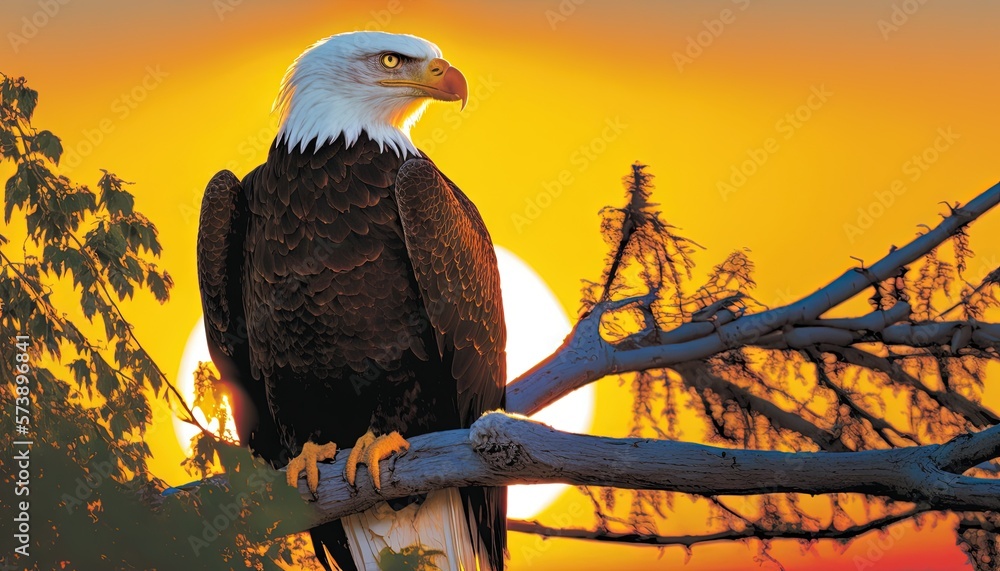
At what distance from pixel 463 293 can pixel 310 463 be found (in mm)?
868

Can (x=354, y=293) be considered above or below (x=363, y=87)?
below

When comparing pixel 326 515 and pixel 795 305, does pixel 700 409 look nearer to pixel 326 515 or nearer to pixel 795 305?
pixel 795 305

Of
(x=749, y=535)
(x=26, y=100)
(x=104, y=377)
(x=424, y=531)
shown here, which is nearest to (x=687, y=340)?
(x=749, y=535)

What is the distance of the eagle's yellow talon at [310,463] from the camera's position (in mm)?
3660

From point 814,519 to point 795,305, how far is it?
117cm

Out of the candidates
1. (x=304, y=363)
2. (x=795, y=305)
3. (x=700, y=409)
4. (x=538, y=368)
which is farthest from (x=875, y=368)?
(x=304, y=363)

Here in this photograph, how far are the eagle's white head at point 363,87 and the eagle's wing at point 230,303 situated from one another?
1.15 ft

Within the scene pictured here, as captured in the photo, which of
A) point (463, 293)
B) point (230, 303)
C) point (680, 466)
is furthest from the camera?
point (230, 303)

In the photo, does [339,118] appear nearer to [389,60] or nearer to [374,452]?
[389,60]

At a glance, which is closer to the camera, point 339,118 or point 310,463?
point 310,463

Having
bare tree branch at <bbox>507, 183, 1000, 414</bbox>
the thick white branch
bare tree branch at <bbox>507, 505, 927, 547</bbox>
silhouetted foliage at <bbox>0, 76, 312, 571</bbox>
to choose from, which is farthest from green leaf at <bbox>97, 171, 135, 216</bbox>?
bare tree branch at <bbox>507, 505, 927, 547</bbox>

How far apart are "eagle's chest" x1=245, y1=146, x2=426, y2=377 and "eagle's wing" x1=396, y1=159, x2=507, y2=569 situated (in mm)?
102

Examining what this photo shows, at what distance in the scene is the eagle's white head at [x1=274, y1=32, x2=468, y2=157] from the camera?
405cm

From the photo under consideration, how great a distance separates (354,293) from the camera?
3.74 meters
